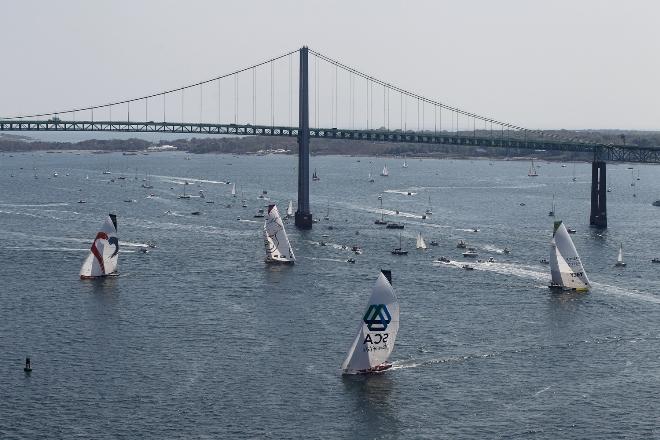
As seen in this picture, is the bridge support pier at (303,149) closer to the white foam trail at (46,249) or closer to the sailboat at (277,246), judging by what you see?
the sailboat at (277,246)

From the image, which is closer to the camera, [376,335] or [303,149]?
[376,335]

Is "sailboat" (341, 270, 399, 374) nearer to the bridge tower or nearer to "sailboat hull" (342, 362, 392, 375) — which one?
"sailboat hull" (342, 362, 392, 375)

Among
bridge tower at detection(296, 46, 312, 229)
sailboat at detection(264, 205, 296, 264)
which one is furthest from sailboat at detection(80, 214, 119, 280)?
bridge tower at detection(296, 46, 312, 229)

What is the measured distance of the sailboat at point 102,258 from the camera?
108062 millimetres

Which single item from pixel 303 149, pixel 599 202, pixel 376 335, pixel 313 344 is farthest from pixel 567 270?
pixel 303 149

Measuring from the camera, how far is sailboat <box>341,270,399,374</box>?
73250 millimetres

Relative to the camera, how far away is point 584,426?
6366 centimetres

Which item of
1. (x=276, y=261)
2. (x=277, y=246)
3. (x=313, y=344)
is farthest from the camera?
(x=277, y=246)

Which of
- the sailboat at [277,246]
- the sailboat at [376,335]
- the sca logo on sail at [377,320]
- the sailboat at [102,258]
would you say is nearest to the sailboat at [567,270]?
the sailboat at [277,246]

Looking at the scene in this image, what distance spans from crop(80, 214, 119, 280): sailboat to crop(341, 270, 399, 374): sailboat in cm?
4134

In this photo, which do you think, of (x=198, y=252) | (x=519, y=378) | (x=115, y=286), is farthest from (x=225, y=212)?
(x=519, y=378)

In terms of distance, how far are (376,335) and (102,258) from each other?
1675 inches

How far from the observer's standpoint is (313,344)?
80.9 meters

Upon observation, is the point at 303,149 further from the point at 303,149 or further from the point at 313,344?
the point at 313,344
